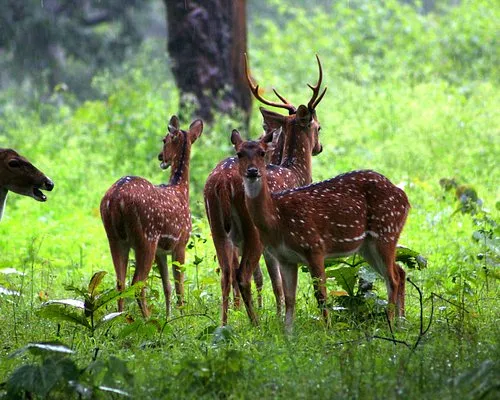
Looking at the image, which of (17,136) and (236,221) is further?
(17,136)

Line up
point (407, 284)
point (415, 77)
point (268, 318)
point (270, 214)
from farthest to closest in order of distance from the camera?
point (415, 77) → point (407, 284) → point (268, 318) → point (270, 214)

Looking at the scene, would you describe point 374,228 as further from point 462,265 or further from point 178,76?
point 178,76

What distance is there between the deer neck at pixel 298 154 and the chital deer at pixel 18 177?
Result: 6.71 ft

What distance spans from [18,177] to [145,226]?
105 centimetres

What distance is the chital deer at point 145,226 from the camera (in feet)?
28.6

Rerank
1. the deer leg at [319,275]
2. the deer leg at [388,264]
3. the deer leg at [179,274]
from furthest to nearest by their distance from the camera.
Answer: the deer leg at [179,274]
the deer leg at [388,264]
the deer leg at [319,275]

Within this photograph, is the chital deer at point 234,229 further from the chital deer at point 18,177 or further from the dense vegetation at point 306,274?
the chital deer at point 18,177

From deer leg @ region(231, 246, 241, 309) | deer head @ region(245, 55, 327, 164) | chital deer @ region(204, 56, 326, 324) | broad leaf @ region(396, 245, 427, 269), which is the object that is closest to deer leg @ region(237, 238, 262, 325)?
chital deer @ region(204, 56, 326, 324)

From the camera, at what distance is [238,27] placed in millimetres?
17188

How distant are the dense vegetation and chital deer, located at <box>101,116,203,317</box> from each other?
25cm

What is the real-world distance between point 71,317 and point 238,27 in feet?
33.5

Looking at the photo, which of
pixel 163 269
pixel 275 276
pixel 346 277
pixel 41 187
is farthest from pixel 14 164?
pixel 346 277

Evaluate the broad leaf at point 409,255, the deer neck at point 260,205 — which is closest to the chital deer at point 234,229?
the deer neck at point 260,205

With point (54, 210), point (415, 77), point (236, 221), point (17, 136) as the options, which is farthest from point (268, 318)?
point (415, 77)
